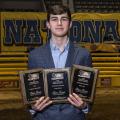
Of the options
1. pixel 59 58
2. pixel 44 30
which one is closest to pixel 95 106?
pixel 44 30

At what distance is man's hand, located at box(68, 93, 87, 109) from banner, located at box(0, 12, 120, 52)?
528 centimetres

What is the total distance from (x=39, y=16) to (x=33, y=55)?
5.45 metres

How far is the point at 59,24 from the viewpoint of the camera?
2.69 metres

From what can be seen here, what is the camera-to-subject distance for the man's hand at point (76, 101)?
104 inches

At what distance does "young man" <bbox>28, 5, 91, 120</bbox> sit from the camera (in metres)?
2.67

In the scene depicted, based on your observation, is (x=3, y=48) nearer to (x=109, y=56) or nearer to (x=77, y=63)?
(x=109, y=56)

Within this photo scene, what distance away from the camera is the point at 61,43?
2719 millimetres

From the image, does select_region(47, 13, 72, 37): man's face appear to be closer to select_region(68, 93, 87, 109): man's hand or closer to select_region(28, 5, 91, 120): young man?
select_region(28, 5, 91, 120): young man

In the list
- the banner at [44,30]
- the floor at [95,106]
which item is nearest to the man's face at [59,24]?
the floor at [95,106]

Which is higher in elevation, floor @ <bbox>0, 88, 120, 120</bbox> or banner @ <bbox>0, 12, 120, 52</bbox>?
banner @ <bbox>0, 12, 120, 52</bbox>

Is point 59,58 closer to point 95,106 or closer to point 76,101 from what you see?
point 76,101

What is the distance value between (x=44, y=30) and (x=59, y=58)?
5.32 meters

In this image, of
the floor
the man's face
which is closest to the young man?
the man's face

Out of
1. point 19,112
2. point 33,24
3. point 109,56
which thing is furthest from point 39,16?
point 19,112
